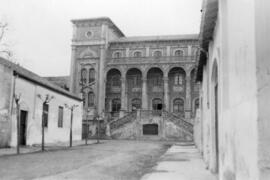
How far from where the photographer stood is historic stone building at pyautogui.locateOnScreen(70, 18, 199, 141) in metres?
47.0

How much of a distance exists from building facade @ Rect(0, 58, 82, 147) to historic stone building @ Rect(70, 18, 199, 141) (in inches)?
582

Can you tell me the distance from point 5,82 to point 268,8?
19.1 meters

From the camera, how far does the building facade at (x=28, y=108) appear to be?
19948 millimetres

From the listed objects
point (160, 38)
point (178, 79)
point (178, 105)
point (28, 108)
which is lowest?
point (28, 108)

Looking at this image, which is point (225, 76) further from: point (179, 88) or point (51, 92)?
point (179, 88)

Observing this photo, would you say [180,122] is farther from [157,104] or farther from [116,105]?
[116,105]

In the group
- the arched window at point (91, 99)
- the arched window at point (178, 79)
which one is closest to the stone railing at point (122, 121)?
the arched window at point (91, 99)

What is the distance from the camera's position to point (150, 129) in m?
40.3

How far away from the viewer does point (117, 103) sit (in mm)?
49031

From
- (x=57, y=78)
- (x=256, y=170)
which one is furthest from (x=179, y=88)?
(x=256, y=170)


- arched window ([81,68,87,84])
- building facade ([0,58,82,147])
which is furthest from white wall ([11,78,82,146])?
arched window ([81,68,87,84])

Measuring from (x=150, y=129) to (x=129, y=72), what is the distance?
37.6ft

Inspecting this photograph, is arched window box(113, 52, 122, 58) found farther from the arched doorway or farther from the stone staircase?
the stone staircase

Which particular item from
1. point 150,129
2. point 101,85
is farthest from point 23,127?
point 101,85
